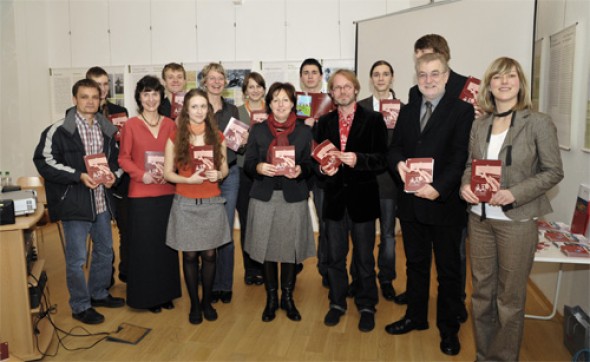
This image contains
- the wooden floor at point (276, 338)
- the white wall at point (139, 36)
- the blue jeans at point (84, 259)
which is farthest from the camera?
the white wall at point (139, 36)

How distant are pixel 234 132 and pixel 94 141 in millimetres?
1032

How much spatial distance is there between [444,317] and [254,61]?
14.2ft

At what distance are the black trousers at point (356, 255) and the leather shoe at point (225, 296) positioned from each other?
3.14ft

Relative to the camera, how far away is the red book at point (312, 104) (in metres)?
3.69

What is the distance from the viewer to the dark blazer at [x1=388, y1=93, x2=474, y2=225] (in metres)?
2.67

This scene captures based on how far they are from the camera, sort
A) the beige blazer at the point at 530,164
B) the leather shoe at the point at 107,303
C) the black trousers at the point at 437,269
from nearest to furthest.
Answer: the beige blazer at the point at 530,164 < the black trousers at the point at 437,269 < the leather shoe at the point at 107,303

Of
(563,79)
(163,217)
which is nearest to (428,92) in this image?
(563,79)

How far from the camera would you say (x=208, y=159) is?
3.05 m

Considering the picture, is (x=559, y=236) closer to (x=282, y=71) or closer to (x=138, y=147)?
(x=138, y=147)

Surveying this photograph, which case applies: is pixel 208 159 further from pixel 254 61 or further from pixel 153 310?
pixel 254 61

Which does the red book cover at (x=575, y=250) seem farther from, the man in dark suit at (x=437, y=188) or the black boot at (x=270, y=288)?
the black boot at (x=270, y=288)

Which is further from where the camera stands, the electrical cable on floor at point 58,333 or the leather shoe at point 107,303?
the leather shoe at point 107,303

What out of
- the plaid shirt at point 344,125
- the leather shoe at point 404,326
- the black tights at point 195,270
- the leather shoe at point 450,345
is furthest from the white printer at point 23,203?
the leather shoe at point 450,345

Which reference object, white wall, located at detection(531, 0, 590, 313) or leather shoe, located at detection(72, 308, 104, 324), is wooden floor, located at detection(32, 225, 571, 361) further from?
white wall, located at detection(531, 0, 590, 313)
